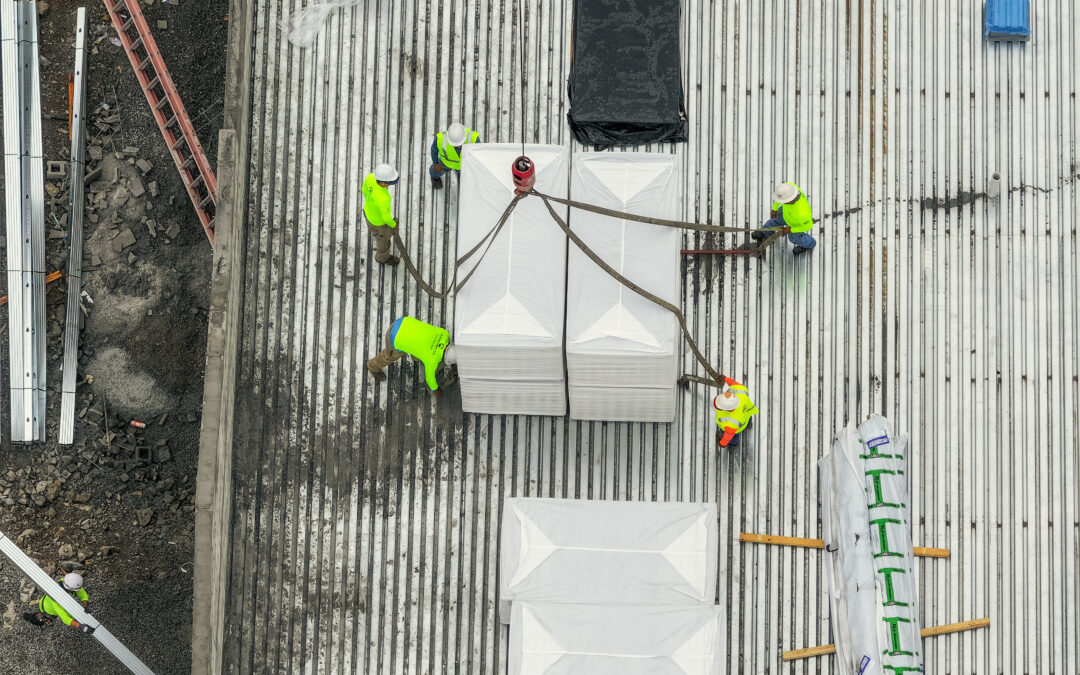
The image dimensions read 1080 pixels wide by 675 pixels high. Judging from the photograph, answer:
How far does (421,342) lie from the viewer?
1237 cm

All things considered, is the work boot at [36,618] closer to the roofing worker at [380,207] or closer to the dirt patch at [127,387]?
the dirt patch at [127,387]

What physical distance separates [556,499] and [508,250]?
3.32 meters

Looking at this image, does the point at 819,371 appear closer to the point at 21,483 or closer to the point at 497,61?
the point at 497,61

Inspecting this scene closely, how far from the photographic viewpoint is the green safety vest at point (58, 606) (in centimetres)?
1579

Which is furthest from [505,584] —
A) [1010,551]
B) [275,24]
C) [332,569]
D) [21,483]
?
[21,483]

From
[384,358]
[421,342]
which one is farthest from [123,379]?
[421,342]

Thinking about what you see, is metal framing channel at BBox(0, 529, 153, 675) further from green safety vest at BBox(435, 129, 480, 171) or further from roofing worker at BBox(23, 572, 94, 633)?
green safety vest at BBox(435, 129, 480, 171)

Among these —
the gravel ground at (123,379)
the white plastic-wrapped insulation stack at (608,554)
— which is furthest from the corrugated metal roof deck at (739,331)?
the gravel ground at (123,379)

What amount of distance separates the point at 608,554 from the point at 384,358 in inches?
160

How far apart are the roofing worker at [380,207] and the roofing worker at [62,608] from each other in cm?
795

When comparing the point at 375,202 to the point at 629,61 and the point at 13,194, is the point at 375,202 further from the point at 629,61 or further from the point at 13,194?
the point at 13,194

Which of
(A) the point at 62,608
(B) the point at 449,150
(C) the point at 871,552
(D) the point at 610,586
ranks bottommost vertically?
(A) the point at 62,608

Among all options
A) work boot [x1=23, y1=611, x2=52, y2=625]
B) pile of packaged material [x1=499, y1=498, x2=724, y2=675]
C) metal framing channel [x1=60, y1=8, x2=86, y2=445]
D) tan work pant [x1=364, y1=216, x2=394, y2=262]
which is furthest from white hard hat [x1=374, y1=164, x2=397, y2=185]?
work boot [x1=23, y1=611, x2=52, y2=625]

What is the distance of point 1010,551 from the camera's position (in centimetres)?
1280
